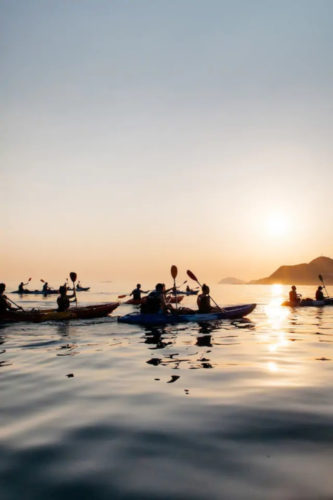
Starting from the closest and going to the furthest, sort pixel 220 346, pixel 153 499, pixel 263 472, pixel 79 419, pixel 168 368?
pixel 153 499
pixel 263 472
pixel 79 419
pixel 168 368
pixel 220 346

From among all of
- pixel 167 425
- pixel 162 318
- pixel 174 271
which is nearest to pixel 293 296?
pixel 174 271

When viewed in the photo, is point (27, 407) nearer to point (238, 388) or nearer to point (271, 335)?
point (238, 388)

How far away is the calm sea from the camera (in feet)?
11.8

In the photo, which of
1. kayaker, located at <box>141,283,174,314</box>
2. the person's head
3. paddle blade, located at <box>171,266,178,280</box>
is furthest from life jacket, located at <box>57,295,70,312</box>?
paddle blade, located at <box>171,266,178,280</box>

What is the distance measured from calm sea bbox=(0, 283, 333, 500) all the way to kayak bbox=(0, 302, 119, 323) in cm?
832

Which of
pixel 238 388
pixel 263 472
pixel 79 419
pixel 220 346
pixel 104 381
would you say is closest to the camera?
pixel 263 472

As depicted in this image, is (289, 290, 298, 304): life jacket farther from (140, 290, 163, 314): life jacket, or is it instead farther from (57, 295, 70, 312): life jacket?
(57, 295, 70, 312): life jacket

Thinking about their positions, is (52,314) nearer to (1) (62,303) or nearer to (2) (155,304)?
(1) (62,303)

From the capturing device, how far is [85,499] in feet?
11.0

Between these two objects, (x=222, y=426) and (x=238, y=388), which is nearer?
(x=222, y=426)

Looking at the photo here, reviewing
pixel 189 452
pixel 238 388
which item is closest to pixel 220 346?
pixel 238 388

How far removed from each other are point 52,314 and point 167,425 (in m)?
16.2

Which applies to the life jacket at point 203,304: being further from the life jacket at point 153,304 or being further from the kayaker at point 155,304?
the life jacket at point 153,304

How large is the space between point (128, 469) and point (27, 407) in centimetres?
300
